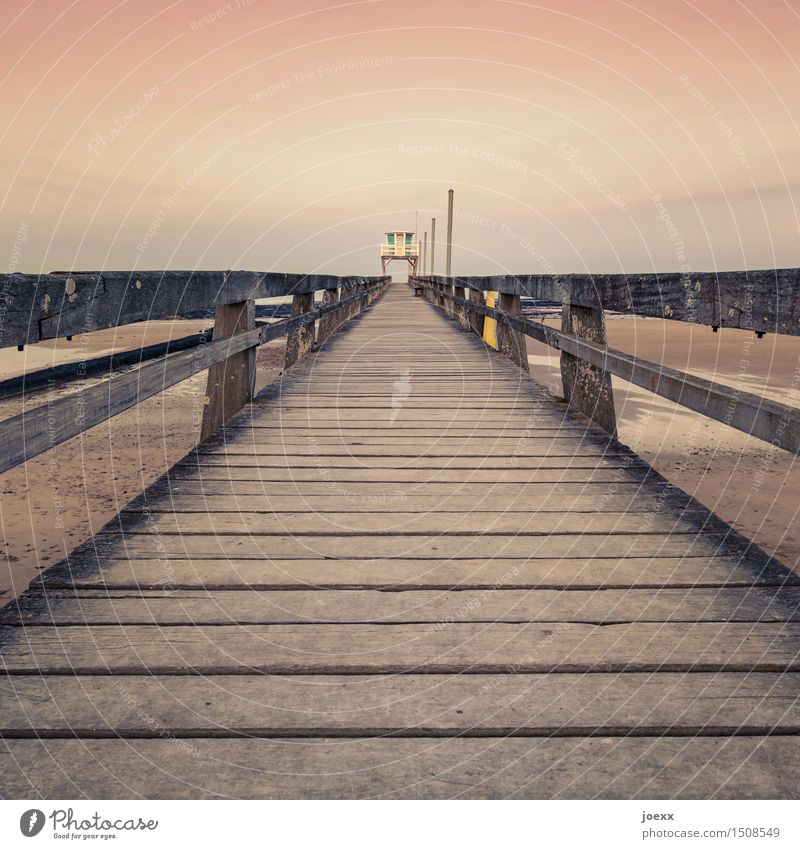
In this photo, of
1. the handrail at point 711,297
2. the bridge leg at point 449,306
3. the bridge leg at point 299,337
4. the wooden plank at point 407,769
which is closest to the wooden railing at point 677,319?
the handrail at point 711,297

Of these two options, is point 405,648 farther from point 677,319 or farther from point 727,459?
point 727,459

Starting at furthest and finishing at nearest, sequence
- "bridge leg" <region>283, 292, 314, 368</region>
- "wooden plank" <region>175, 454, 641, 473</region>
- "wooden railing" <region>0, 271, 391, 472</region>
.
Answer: "bridge leg" <region>283, 292, 314, 368</region> < "wooden plank" <region>175, 454, 641, 473</region> < "wooden railing" <region>0, 271, 391, 472</region>

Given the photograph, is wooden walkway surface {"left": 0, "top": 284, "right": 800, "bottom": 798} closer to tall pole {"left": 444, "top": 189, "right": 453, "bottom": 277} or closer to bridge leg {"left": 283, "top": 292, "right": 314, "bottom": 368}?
bridge leg {"left": 283, "top": 292, "right": 314, "bottom": 368}

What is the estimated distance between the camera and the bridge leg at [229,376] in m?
5.27

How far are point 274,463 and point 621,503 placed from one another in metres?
1.96

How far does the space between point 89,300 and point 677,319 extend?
2442 millimetres

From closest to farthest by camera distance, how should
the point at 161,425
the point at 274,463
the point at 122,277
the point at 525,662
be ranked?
the point at 525,662 → the point at 122,277 → the point at 274,463 → the point at 161,425

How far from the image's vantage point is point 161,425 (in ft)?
64.0

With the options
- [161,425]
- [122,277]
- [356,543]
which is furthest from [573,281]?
[161,425]

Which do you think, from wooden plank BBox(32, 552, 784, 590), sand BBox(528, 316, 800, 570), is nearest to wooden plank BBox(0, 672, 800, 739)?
wooden plank BBox(32, 552, 784, 590)

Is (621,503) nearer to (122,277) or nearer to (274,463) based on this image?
(274,463)

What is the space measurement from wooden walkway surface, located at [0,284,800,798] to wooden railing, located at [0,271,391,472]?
60 cm

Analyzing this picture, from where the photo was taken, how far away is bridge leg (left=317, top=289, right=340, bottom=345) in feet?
36.4
